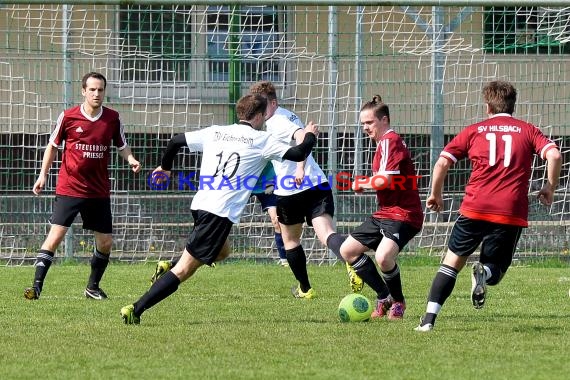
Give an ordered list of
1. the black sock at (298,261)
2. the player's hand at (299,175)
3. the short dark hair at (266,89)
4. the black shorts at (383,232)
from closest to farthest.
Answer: the black shorts at (383,232), the player's hand at (299,175), the short dark hair at (266,89), the black sock at (298,261)

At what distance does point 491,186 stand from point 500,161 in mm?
184

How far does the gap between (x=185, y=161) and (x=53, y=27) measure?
96.4 inches

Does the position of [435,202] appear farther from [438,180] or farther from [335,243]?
A: [335,243]

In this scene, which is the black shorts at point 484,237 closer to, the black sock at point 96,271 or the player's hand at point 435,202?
the player's hand at point 435,202

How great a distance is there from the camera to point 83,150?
1030cm

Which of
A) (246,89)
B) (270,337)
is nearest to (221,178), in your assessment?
(270,337)

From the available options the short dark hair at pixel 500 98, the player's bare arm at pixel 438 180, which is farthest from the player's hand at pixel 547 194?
Answer: the player's bare arm at pixel 438 180

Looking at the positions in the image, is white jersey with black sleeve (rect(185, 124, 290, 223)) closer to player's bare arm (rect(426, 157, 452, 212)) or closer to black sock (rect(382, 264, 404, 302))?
player's bare arm (rect(426, 157, 452, 212))

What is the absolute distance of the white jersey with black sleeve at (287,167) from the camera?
10125mm

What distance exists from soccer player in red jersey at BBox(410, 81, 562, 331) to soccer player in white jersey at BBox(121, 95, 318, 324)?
1.17 m

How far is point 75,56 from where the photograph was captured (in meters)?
14.6

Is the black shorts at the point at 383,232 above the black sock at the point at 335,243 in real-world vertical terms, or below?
above

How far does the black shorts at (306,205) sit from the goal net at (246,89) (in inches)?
173

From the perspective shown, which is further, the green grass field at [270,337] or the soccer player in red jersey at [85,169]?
the soccer player in red jersey at [85,169]
